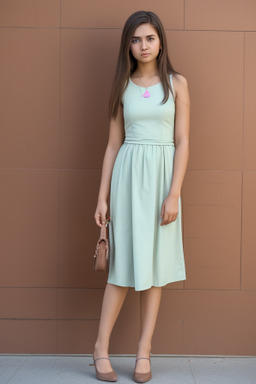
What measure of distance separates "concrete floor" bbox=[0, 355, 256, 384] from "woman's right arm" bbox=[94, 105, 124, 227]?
888 mm

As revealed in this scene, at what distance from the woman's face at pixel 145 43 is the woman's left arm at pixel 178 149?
20 cm

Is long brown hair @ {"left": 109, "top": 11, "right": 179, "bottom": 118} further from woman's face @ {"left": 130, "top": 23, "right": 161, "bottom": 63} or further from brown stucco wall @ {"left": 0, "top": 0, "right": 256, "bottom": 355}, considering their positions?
brown stucco wall @ {"left": 0, "top": 0, "right": 256, "bottom": 355}

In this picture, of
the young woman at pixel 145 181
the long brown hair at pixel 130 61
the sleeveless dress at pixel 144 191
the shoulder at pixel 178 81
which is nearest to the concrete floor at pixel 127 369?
the young woman at pixel 145 181

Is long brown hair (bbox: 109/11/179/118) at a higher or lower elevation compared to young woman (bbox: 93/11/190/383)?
higher

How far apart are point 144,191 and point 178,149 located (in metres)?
0.31

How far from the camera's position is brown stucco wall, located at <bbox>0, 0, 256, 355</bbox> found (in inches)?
134

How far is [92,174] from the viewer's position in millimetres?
3475

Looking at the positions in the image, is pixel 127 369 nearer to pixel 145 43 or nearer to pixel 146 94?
pixel 146 94

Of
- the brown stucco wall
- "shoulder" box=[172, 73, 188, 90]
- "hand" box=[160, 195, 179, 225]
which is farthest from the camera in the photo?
the brown stucco wall

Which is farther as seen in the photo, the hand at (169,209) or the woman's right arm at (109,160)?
the woman's right arm at (109,160)

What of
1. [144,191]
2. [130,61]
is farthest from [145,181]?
[130,61]

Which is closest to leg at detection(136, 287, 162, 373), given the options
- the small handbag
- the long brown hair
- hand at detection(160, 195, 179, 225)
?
the small handbag

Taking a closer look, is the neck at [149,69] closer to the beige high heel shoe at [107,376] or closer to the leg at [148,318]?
the leg at [148,318]

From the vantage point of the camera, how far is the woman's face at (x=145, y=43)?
118 inches
